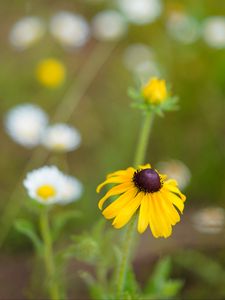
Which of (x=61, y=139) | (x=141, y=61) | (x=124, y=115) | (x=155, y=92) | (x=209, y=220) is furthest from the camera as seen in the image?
(x=141, y=61)

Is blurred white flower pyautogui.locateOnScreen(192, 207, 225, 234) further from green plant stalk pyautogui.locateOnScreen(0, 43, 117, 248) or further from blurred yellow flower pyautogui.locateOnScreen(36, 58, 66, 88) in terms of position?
blurred yellow flower pyautogui.locateOnScreen(36, 58, 66, 88)

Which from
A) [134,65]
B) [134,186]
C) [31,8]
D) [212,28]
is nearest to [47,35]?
[31,8]

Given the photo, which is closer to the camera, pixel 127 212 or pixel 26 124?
pixel 127 212

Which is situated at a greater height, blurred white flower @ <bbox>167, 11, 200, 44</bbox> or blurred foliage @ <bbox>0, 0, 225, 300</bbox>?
blurred white flower @ <bbox>167, 11, 200, 44</bbox>

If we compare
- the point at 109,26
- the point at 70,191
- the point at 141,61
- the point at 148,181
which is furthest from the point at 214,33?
the point at 148,181

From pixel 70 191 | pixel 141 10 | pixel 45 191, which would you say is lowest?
pixel 45 191

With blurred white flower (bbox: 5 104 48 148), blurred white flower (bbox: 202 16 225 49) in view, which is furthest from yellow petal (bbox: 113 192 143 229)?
blurred white flower (bbox: 202 16 225 49)

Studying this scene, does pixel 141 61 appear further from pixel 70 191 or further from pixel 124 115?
pixel 70 191
